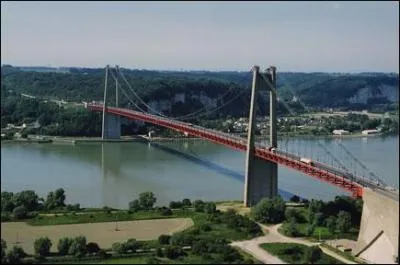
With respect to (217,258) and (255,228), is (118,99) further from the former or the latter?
(217,258)

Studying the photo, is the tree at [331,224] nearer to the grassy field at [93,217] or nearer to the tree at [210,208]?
the tree at [210,208]

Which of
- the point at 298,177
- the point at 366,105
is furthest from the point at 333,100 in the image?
the point at 298,177

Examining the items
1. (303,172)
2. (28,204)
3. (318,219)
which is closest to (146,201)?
(28,204)

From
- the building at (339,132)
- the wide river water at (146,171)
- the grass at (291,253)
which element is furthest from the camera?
the building at (339,132)

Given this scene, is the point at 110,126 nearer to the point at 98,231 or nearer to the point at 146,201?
the point at 146,201

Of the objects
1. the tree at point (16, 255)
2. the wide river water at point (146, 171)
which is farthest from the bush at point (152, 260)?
the wide river water at point (146, 171)

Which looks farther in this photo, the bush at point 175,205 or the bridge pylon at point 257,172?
the bridge pylon at point 257,172
